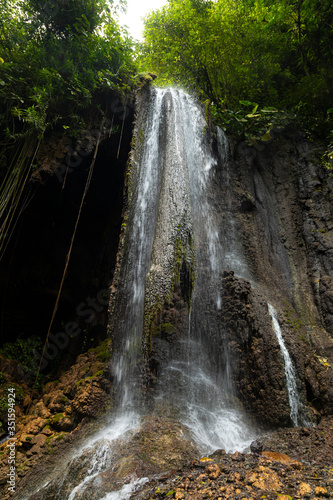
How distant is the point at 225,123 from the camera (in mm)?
7227

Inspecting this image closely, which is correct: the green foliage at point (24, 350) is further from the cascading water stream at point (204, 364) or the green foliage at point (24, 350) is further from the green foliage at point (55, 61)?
the green foliage at point (55, 61)

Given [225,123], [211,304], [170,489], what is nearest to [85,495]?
[170,489]

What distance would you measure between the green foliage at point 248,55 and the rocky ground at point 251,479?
6846 millimetres

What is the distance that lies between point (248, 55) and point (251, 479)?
993 centimetres

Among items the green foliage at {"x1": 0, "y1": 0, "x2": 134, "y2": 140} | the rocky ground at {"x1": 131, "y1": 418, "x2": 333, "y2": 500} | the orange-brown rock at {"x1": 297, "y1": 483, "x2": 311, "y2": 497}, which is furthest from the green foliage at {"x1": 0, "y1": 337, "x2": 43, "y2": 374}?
the orange-brown rock at {"x1": 297, "y1": 483, "x2": 311, "y2": 497}

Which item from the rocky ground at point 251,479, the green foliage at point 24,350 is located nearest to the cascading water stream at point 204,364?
the rocky ground at point 251,479

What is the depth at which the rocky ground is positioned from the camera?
1676 mm

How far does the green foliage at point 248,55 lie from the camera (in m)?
6.49

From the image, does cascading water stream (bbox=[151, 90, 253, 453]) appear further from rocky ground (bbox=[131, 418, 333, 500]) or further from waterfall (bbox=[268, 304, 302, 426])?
rocky ground (bbox=[131, 418, 333, 500])

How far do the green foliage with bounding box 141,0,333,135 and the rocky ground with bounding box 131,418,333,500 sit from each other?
6.85m

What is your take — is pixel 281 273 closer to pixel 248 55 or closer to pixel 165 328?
pixel 165 328

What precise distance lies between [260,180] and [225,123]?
188 centimetres

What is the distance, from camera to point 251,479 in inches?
72.0

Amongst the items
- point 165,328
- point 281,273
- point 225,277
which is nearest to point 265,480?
point 165,328
